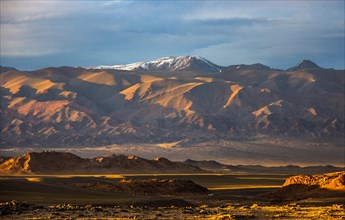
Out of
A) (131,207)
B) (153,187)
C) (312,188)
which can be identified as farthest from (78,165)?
(131,207)

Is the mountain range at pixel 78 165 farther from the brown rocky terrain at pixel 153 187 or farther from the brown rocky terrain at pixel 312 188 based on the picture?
the brown rocky terrain at pixel 312 188

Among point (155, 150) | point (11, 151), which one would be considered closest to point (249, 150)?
point (155, 150)

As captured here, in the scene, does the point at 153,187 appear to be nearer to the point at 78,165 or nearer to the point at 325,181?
the point at 325,181

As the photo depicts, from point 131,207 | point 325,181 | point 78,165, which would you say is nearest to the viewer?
point 131,207

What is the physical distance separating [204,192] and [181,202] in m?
18.7

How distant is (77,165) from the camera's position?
391 ft

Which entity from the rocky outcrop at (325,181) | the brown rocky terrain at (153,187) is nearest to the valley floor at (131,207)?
the brown rocky terrain at (153,187)

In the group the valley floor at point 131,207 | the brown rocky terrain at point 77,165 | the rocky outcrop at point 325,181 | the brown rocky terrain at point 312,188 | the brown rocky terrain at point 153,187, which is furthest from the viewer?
the brown rocky terrain at point 77,165

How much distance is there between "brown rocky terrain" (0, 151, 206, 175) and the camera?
112062mm

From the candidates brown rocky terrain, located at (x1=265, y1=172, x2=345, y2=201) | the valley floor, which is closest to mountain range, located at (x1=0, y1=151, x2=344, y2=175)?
the valley floor

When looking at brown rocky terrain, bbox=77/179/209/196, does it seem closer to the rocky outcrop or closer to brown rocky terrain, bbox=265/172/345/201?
brown rocky terrain, bbox=265/172/345/201

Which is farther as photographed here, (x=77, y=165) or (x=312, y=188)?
(x=77, y=165)

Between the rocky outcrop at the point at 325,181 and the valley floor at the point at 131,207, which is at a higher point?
the rocky outcrop at the point at 325,181

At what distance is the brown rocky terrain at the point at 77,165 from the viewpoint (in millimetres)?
112062
